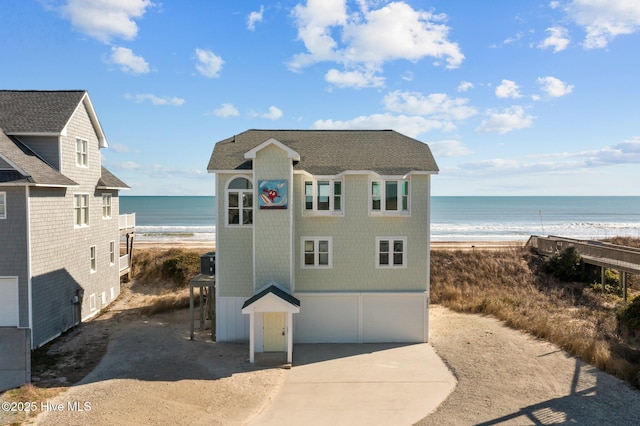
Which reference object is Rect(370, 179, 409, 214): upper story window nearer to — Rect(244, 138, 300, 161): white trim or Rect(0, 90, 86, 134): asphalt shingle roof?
Rect(244, 138, 300, 161): white trim

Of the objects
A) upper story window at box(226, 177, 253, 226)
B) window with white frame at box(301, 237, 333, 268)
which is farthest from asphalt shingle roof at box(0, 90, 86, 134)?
window with white frame at box(301, 237, 333, 268)

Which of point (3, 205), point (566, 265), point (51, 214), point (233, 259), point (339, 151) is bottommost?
point (566, 265)

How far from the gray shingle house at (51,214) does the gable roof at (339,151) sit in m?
6.72

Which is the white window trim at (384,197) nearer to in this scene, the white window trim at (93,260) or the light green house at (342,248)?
the light green house at (342,248)

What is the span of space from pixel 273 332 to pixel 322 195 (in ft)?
19.8

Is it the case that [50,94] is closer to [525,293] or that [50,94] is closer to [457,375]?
[457,375]

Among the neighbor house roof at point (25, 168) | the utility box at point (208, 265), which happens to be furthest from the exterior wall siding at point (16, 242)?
the utility box at point (208, 265)

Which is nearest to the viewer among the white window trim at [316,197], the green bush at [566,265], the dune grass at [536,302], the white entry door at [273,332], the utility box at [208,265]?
the dune grass at [536,302]

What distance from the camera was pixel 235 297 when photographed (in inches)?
698

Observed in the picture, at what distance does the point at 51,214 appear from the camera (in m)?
17.2

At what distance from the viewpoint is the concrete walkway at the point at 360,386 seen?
11.3m

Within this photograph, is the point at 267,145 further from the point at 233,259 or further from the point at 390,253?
the point at 390,253

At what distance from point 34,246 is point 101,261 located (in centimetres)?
651

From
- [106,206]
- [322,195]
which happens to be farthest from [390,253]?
[106,206]
